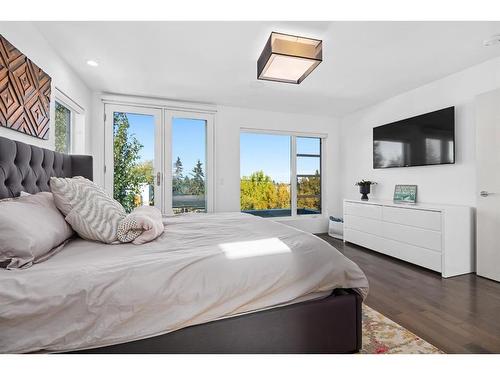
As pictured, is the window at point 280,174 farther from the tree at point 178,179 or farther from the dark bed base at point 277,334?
the dark bed base at point 277,334

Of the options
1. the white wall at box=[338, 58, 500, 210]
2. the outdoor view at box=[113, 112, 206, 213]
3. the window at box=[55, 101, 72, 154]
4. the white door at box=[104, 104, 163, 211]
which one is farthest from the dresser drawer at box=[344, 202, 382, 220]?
the window at box=[55, 101, 72, 154]

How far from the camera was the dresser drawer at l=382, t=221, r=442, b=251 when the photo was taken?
2.86m

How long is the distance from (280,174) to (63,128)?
3.55 m

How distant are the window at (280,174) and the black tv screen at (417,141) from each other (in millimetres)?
1284

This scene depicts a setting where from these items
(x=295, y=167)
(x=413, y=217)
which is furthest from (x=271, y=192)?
(x=413, y=217)

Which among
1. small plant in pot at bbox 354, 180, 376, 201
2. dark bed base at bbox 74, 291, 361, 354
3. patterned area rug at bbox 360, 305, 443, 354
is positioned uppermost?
small plant in pot at bbox 354, 180, 376, 201

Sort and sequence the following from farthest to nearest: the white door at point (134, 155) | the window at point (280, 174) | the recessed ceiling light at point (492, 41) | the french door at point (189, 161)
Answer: the window at point (280, 174), the french door at point (189, 161), the white door at point (134, 155), the recessed ceiling light at point (492, 41)

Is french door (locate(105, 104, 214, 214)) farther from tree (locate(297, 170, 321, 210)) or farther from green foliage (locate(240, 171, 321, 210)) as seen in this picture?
tree (locate(297, 170, 321, 210))

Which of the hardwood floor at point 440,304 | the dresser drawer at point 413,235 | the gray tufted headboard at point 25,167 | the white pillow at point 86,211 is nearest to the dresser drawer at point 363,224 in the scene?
the dresser drawer at point 413,235

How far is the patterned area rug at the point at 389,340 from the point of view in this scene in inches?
59.4

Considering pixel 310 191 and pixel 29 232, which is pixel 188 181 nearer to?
pixel 310 191

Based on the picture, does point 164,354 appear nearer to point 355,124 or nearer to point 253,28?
point 253,28

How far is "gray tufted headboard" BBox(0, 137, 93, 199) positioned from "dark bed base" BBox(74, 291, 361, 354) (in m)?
1.27

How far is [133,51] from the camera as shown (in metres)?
2.60
